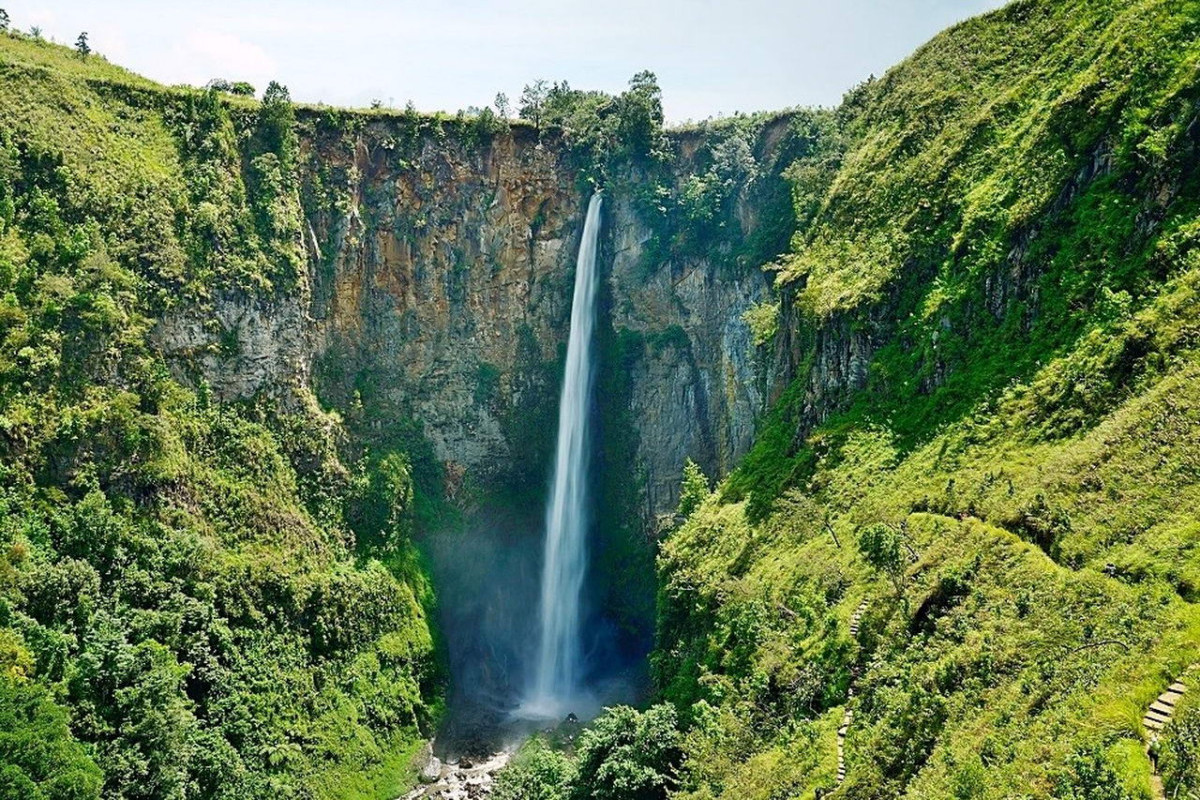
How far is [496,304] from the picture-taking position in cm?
4531

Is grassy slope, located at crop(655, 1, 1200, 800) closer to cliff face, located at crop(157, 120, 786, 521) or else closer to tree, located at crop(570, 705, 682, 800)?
tree, located at crop(570, 705, 682, 800)

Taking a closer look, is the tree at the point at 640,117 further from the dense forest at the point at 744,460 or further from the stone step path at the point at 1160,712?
the stone step path at the point at 1160,712

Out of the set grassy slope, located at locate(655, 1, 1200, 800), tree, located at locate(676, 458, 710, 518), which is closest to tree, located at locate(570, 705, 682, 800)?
grassy slope, located at locate(655, 1, 1200, 800)

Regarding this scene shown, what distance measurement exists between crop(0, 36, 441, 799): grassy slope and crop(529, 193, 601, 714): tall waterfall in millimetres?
6440

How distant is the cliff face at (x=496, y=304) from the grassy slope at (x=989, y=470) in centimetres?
899

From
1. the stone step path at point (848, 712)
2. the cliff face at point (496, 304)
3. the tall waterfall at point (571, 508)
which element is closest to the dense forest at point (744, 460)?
the stone step path at point (848, 712)

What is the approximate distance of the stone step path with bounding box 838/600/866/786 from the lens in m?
17.9

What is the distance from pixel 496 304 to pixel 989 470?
28.2m

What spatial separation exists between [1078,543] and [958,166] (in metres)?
17.8

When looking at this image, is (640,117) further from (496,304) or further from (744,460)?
(744,460)

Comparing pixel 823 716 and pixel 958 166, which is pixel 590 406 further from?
pixel 823 716

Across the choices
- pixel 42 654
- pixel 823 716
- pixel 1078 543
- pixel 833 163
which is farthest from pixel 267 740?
pixel 833 163

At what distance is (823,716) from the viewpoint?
19.9 meters

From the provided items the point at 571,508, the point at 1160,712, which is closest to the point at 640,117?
the point at 571,508
